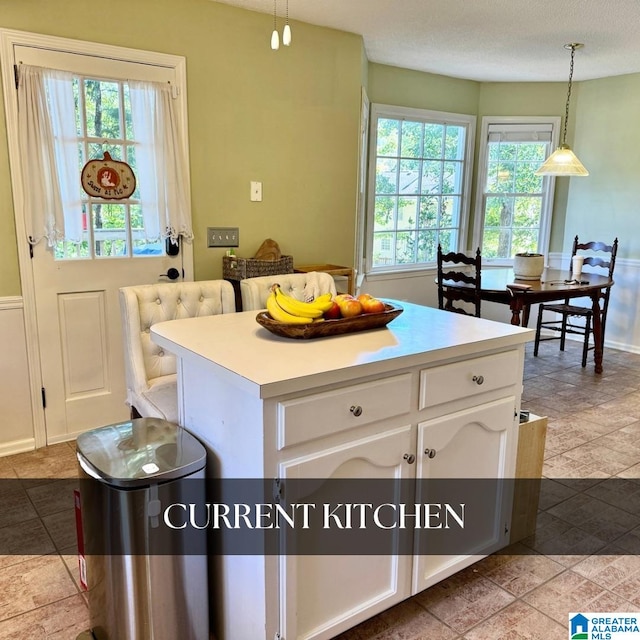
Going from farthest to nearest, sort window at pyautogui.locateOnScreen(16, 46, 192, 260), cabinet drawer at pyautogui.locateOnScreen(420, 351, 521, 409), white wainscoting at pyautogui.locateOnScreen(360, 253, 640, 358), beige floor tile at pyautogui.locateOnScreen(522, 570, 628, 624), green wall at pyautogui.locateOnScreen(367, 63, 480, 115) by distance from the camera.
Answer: white wainscoting at pyautogui.locateOnScreen(360, 253, 640, 358)
green wall at pyautogui.locateOnScreen(367, 63, 480, 115)
window at pyautogui.locateOnScreen(16, 46, 192, 260)
beige floor tile at pyautogui.locateOnScreen(522, 570, 628, 624)
cabinet drawer at pyautogui.locateOnScreen(420, 351, 521, 409)

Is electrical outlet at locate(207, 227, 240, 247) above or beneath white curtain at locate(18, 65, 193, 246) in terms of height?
beneath

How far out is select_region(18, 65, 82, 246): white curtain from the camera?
283 cm

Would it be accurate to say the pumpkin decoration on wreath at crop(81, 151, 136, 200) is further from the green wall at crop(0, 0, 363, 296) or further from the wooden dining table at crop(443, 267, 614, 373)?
the wooden dining table at crop(443, 267, 614, 373)

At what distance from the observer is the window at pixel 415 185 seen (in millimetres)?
5145

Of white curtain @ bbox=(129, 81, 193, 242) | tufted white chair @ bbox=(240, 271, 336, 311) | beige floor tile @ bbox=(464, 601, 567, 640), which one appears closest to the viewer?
beige floor tile @ bbox=(464, 601, 567, 640)

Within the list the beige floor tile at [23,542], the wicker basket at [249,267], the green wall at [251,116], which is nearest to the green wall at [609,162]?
the green wall at [251,116]

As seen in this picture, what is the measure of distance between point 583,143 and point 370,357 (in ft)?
16.1

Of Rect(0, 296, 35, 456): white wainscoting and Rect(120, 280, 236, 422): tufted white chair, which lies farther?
Rect(0, 296, 35, 456): white wainscoting

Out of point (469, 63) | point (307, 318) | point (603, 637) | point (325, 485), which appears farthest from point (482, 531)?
point (469, 63)

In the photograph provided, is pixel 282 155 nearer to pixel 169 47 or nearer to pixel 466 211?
pixel 169 47

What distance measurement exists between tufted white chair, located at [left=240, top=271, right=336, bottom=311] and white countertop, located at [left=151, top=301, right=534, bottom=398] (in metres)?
0.56

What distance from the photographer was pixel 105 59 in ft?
9.86

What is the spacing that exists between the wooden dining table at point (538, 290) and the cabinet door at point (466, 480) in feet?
7.08

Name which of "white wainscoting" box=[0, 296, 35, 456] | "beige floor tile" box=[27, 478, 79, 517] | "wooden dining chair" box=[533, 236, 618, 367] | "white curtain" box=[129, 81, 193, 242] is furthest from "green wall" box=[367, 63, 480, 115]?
"beige floor tile" box=[27, 478, 79, 517]
